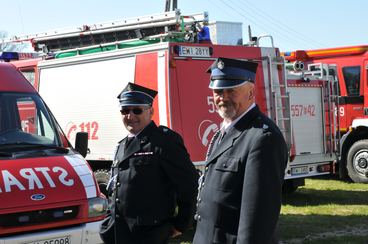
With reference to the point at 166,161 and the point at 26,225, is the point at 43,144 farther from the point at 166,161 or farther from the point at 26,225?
the point at 166,161

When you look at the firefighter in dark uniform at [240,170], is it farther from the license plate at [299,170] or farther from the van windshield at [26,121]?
the license plate at [299,170]

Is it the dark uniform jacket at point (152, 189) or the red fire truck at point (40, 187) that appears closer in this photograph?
the dark uniform jacket at point (152, 189)

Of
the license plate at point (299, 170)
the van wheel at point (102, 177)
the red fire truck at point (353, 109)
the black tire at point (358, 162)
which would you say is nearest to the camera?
the van wheel at point (102, 177)

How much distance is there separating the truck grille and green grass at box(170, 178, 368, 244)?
2.53 metres

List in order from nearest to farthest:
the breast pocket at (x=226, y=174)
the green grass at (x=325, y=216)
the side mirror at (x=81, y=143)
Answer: the breast pocket at (x=226, y=174)
the side mirror at (x=81, y=143)
the green grass at (x=325, y=216)

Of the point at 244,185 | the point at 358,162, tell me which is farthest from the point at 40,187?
the point at 358,162

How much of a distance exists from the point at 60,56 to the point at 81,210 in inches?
185

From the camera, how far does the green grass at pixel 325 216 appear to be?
Result: 289 inches

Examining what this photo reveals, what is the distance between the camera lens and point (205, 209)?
9.12 feet

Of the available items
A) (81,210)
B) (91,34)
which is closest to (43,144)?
(81,210)

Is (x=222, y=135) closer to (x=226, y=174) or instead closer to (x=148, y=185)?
(x=226, y=174)

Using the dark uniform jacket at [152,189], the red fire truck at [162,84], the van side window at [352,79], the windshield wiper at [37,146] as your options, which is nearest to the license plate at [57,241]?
the windshield wiper at [37,146]

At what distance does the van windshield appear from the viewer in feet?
18.1

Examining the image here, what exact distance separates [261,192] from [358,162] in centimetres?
1051
